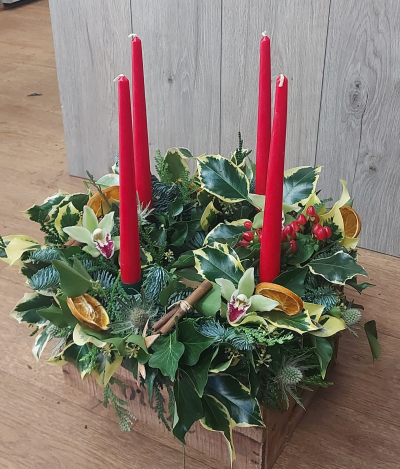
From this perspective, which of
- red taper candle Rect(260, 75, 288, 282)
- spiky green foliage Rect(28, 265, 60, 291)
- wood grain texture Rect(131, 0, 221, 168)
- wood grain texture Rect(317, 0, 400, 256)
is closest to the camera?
red taper candle Rect(260, 75, 288, 282)

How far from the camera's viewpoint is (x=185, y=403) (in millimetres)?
506

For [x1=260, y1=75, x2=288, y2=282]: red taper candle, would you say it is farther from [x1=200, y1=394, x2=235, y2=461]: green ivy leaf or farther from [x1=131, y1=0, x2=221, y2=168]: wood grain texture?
[x1=131, y1=0, x2=221, y2=168]: wood grain texture

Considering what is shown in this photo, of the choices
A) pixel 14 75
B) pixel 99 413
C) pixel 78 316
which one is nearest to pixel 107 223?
pixel 78 316

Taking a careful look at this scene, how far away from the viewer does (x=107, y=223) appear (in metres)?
0.58

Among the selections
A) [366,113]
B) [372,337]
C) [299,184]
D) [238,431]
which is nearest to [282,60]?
[366,113]

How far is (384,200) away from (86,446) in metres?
0.60

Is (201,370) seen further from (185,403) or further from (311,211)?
(311,211)

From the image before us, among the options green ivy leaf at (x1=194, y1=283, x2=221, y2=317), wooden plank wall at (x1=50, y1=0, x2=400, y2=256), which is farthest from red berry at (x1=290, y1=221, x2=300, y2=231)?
wooden plank wall at (x1=50, y1=0, x2=400, y2=256)

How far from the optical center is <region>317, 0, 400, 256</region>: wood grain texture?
0.85 m

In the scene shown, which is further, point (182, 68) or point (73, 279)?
point (182, 68)

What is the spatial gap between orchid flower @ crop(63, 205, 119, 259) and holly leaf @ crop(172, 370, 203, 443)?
145mm

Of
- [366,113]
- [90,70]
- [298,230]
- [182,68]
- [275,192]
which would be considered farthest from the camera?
[90,70]

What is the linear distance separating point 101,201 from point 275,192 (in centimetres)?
22

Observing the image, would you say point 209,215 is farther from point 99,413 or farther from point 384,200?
point 384,200
